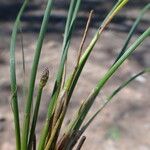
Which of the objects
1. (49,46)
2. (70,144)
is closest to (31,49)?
(49,46)

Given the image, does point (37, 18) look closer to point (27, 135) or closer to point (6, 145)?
point (6, 145)

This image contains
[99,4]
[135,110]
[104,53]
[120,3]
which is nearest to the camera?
[120,3]

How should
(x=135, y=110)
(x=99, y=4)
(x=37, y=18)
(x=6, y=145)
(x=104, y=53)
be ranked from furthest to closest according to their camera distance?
(x=99, y=4) → (x=37, y=18) → (x=104, y=53) → (x=135, y=110) → (x=6, y=145)

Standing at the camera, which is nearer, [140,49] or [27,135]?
[27,135]

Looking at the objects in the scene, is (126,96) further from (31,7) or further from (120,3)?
(31,7)

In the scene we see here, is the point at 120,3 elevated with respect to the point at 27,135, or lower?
elevated

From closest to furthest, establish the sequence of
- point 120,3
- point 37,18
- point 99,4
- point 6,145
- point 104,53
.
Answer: point 120,3, point 6,145, point 104,53, point 37,18, point 99,4

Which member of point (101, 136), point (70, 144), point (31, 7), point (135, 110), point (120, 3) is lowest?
point (70, 144)

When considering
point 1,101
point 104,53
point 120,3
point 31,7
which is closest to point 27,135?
Answer: point 120,3

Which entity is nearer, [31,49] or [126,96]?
[126,96]
